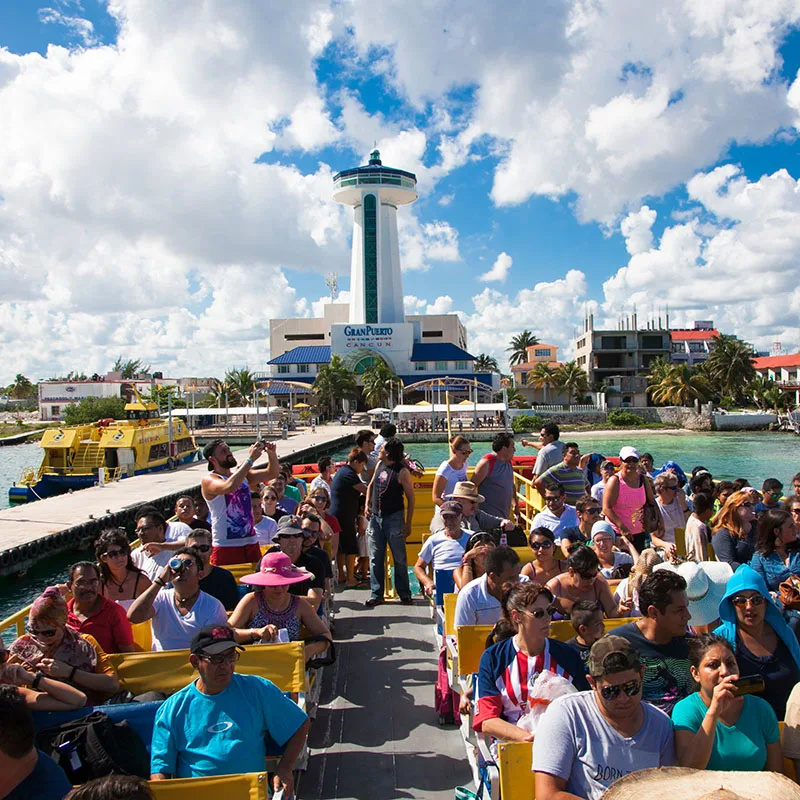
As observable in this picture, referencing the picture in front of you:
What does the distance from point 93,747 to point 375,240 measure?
86.5 m

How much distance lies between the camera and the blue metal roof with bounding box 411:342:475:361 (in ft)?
267

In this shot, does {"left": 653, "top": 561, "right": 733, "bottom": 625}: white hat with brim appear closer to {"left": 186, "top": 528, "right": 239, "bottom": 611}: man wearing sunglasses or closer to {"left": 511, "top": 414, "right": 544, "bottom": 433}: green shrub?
{"left": 186, "top": 528, "right": 239, "bottom": 611}: man wearing sunglasses

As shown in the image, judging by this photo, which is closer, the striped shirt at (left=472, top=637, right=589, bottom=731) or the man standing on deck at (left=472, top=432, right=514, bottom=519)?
the striped shirt at (left=472, top=637, right=589, bottom=731)

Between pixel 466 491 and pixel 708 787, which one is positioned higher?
pixel 708 787

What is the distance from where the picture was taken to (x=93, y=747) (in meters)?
3.19

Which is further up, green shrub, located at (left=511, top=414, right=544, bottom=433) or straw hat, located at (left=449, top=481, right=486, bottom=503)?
straw hat, located at (left=449, top=481, right=486, bottom=503)

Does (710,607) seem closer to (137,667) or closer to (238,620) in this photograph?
(238,620)

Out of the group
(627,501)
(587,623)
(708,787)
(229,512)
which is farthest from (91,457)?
(708,787)

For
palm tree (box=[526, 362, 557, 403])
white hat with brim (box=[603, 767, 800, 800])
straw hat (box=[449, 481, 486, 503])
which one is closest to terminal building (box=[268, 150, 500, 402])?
palm tree (box=[526, 362, 557, 403])

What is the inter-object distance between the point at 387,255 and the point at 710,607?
8523cm

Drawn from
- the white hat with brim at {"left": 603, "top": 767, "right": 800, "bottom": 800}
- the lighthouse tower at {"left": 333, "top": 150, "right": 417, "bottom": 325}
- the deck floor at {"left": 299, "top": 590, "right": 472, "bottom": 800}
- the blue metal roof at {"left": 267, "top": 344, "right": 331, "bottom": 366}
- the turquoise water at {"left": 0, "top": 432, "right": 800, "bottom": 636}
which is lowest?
the turquoise water at {"left": 0, "top": 432, "right": 800, "bottom": 636}

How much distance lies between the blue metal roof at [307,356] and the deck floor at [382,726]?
249 feet

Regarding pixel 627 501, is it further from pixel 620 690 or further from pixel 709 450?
pixel 709 450

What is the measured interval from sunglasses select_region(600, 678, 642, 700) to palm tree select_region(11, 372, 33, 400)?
164m
